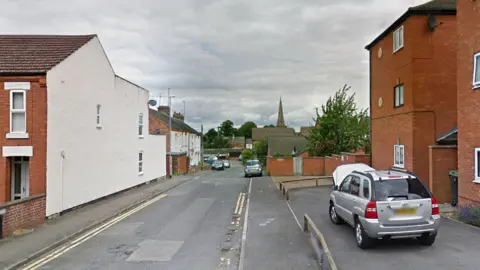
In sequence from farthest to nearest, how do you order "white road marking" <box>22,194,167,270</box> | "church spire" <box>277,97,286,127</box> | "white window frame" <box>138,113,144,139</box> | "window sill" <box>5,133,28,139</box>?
"church spire" <box>277,97,286,127</box> < "white window frame" <box>138,113,144,139</box> < "window sill" <box>5,133,28,139</box> < "white road marking" <box>22,194,167,270</box>

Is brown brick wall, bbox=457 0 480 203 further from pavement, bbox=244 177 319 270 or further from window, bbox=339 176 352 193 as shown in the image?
pavement, bbox=244 177 319 270

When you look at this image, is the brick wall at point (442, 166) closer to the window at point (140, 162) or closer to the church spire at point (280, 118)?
the window at point (140, 162)

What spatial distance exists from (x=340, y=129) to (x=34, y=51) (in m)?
27.7

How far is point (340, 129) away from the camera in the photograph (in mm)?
36344

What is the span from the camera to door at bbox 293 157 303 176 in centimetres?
3631

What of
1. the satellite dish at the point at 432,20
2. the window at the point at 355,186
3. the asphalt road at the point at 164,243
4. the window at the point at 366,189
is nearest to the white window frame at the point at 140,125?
the asphalt road at the point at 164,243

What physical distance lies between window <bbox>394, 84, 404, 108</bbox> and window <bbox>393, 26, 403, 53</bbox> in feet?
5.51

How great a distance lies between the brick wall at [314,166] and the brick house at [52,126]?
67.3 ft

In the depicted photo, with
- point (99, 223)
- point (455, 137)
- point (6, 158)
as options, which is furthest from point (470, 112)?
point (6, 158)

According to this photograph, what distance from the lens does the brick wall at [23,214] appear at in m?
10.1

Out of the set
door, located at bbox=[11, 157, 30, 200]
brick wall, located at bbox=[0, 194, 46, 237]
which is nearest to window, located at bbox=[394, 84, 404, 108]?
brick wall, located at bbox=[0, 194, 46, 237]

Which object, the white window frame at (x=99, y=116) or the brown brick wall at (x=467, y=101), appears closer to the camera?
the brown brick wall at (x=467, y=101)

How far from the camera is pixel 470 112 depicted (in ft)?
40.7

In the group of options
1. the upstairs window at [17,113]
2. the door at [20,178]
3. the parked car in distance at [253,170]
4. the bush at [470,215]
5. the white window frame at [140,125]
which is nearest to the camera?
the bush at [470,215]
